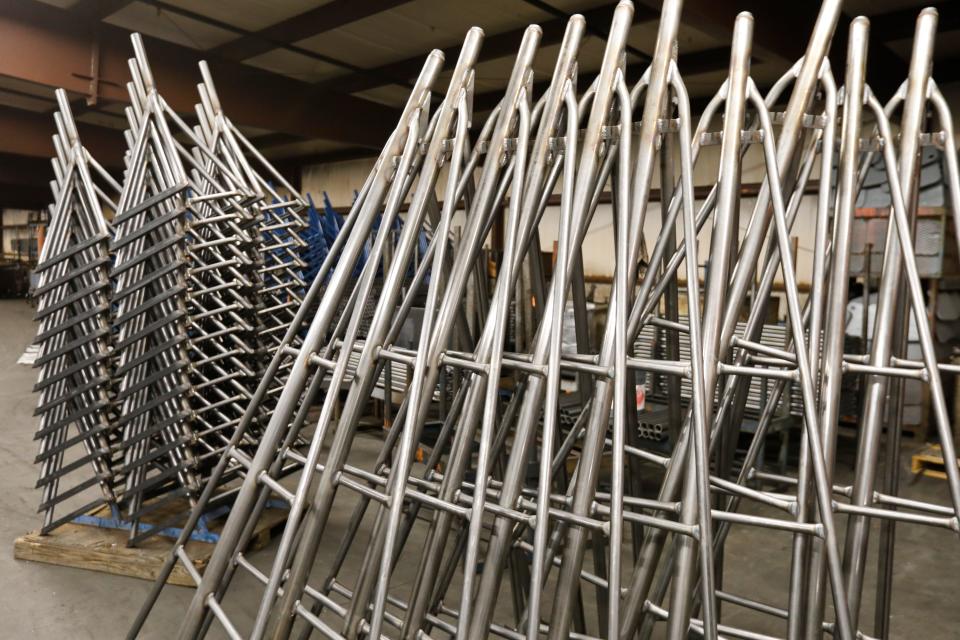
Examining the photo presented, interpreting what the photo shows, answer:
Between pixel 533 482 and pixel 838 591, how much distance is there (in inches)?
114

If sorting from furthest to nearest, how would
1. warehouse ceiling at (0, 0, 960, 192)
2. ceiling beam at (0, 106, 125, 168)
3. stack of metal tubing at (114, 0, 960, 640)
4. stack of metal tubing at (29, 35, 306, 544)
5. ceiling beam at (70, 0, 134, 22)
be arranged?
ceiling beam at (0, 106, 125, 168)
ceiling beam at (70, 0, 134, 22)
warehouse ceiling at (0, 0, 960, 192)
stack of metal tubing at (29, 35, 306, 544)
stack of metal tubing at (114, 0, 960, 640)

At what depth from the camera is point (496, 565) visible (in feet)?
5.28

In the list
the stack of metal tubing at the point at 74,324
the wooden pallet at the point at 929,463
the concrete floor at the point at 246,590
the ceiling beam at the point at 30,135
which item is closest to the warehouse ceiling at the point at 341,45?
the ceiling beam at the point at 30,135

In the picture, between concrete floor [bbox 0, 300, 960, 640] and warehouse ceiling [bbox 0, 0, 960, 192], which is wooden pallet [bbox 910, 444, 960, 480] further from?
warehouse ceiling [bbox 0, 0, 960, 192]

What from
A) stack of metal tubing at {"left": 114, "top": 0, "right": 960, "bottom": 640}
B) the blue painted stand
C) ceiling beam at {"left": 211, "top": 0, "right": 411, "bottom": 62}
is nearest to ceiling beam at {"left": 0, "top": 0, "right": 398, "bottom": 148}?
ceiling beam at {"left": 211, "top": 0, "right": 411, "bottom": 62}

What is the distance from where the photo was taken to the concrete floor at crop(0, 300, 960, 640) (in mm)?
3027

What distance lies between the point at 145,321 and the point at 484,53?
170 inches

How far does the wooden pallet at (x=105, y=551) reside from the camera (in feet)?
11.2

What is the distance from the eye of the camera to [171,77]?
6.19 metres

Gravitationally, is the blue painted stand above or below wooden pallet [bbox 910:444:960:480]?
below

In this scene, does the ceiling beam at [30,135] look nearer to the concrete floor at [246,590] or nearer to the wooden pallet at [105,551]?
the concrete floor at [246,590]

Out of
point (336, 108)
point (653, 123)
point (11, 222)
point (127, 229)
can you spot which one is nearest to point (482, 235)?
point (653, 123)

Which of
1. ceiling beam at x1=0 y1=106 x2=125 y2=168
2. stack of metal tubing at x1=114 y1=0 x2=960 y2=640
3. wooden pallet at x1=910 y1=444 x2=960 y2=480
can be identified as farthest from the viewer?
ceiling beam at x1=0 y1=106 x2=125 y2=168

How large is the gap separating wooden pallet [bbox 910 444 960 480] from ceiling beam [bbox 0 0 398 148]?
240 inches
